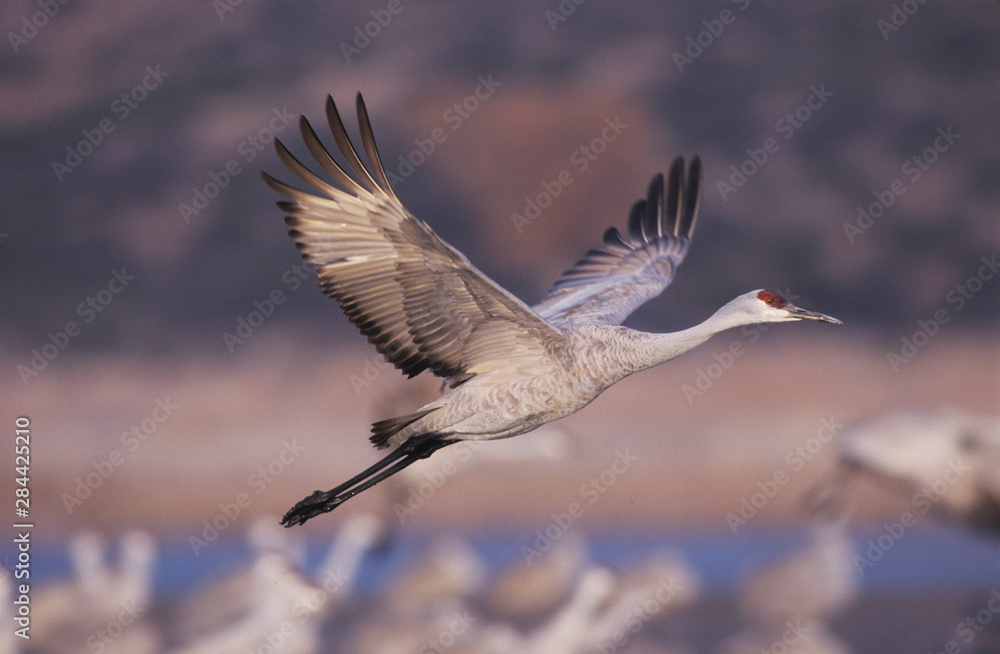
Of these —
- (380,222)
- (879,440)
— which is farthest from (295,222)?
(879,440)

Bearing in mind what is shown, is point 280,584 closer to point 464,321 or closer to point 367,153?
point 464,321

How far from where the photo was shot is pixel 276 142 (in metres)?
4.28

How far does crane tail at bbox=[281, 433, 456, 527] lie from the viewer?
523 centimetres

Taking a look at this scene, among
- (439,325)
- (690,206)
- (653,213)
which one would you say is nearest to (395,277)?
(439,325)

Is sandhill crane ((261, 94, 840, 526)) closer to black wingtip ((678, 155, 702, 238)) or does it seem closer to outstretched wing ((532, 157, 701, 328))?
outstretched wing ((532, 157, 701, 328))

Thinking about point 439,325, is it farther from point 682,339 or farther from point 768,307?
point 768,307

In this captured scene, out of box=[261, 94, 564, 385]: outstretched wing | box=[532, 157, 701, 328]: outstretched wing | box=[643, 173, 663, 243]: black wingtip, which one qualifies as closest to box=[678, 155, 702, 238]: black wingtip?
box=[532, 157, 701, 328]: outstretched wing

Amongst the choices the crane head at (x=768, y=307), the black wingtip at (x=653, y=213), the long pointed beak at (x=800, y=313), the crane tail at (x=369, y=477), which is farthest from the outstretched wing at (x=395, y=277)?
the black wingtip at (x=653, y=213)

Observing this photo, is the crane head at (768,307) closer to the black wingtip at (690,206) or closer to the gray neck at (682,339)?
the gray neck at (682,339)

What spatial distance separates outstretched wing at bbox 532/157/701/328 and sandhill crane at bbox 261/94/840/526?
740 mm

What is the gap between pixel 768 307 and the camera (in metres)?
4.86

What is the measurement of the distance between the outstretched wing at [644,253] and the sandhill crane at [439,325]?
Answer: 0.74m

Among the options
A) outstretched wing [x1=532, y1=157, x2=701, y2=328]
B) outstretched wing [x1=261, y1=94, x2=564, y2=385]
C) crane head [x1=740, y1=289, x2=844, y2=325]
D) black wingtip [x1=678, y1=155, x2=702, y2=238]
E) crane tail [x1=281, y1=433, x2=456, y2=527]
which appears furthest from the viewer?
black wingtip [x1=678, y1=155, x2=702, y2=238]

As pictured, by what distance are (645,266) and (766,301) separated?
6.18ft
